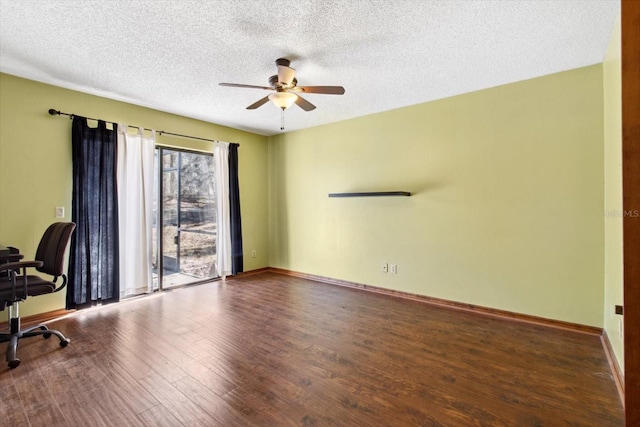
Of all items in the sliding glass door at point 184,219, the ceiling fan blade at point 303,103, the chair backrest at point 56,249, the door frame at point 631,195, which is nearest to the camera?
the door frame at point 631,195

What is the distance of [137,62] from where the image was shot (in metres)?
2.77

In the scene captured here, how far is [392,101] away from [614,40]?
2.04 meters

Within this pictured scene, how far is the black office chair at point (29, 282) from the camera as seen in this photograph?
2.35 meters

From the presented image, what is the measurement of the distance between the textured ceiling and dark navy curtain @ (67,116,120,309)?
0.49m

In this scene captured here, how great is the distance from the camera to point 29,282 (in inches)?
101

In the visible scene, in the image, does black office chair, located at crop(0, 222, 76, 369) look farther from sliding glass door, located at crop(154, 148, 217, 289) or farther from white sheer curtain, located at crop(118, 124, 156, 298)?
sliding glass door, located at crop(154, 148, 217, 289)

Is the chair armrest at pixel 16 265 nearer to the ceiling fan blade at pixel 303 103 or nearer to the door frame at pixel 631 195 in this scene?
the ceiling fan blade at pixel 303 103

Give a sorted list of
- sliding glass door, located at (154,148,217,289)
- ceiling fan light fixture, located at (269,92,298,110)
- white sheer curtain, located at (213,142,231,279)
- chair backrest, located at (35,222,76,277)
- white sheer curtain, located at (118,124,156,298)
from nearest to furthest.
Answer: chair backrest, located at (35,222,76,277) → ceiling fan light fixture, located at (269,92,298,110) → white sheer curtain, located at (118,124,156,298) → sliding glass door, located at (154,148,217,289) → white sheer curtain, located at (213,142,231,279)

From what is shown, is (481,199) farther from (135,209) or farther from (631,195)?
(135,209)

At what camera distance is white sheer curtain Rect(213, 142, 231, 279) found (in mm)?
4860

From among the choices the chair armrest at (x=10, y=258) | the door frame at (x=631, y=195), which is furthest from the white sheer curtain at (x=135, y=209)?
the door frame at (x=631, y=195)

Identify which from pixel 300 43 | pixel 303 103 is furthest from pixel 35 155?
pixel 300 43

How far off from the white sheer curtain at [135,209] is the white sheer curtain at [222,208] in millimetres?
1011

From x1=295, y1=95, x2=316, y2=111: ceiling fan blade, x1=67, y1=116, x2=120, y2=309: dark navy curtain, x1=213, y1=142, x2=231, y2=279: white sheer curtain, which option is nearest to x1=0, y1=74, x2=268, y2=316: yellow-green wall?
x1=67, y1=116, x2=120, y2=309: dark navy curtain
